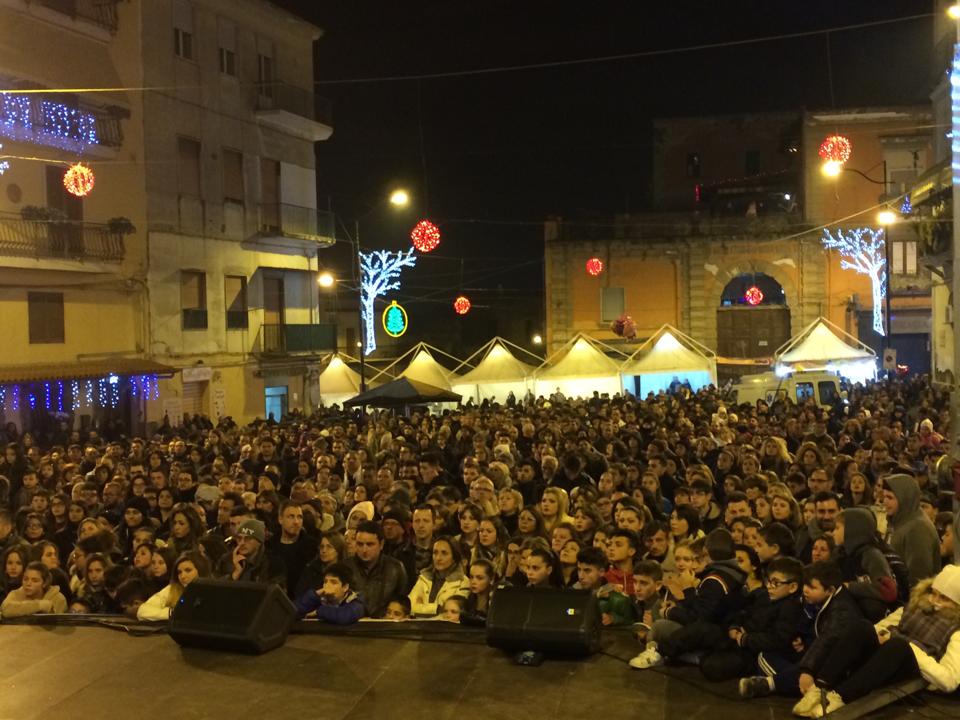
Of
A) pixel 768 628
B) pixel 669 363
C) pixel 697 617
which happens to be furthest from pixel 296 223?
pixel 768 628

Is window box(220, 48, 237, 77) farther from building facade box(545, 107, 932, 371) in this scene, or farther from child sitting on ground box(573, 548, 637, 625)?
child sitting on ground box(573, 548, 637, 625)

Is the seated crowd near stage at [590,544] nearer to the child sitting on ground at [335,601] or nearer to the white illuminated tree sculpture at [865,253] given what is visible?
the child sitting on ground at [335,601]

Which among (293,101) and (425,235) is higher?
(293,101)

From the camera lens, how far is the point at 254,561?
24.3 feet

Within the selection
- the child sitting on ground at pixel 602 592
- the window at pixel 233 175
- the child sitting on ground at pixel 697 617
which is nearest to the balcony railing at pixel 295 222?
the window at pixel 233 175

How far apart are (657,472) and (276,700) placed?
20.7ft

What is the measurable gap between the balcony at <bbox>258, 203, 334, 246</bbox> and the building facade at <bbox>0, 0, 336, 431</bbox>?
0.07m

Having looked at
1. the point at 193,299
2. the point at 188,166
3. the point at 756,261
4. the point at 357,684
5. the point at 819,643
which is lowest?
the point at 357,684

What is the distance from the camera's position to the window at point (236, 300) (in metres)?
27.4

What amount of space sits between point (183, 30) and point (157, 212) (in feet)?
16.4

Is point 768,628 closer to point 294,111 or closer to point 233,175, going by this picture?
point 233,175

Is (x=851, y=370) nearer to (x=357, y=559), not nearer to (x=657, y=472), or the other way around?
(x=657, y=472)

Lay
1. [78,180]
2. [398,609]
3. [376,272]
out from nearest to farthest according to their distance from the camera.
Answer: [398,609]
[78,180]
[376,272]

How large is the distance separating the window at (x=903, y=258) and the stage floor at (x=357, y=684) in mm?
32729
